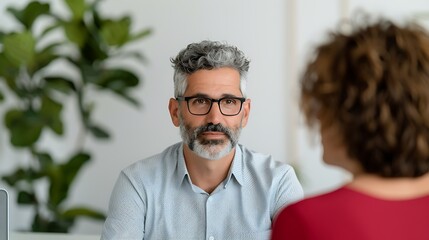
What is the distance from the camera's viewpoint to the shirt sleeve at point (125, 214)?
2414 millimetres

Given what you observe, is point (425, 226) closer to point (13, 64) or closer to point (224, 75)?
point (224, 75)

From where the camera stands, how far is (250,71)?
5.31m

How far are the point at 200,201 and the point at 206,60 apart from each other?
46 cm

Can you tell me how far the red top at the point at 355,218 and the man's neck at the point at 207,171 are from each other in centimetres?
126

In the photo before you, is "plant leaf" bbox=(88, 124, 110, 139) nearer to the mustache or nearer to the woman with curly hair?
the mustache

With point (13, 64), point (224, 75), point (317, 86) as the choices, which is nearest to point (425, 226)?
point (317, 86)

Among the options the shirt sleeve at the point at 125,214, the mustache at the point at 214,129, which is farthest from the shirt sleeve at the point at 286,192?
the shirt sleeve at the point at 125,214

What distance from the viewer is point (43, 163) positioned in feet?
15.9

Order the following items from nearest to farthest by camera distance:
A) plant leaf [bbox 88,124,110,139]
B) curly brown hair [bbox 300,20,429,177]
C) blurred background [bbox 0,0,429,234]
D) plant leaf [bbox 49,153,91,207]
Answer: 1. curly brown hair [bbox 300,20,429,177]
2. plant leaf [bbox 49,153,91,207]
3. plant leaf [bbox 88,124,110,139]
4. blurred background [bbox 0,0,429,234]

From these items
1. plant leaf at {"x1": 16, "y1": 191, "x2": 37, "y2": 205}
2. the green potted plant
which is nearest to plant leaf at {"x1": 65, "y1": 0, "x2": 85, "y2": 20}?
the green potted plant

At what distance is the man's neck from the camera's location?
2.54m

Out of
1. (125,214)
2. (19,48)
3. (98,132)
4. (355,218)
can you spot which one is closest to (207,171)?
(125,214)

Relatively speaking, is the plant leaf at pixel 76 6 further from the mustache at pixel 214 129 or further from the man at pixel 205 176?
the mustache at pixel 214 129

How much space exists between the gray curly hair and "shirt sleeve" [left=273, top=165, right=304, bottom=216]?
1.08 ft
